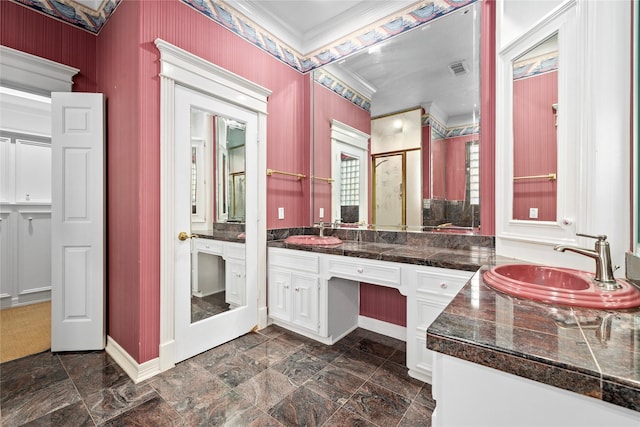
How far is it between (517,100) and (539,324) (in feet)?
4.91

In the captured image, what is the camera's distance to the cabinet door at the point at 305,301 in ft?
7.66

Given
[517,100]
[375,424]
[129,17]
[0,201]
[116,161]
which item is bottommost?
[375,424]

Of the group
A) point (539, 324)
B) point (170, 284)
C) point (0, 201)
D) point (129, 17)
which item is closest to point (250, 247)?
point (170, 284)

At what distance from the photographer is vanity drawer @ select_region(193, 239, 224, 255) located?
2.14 m

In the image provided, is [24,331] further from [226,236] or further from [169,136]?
[169,136]

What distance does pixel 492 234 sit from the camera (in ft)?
6.56

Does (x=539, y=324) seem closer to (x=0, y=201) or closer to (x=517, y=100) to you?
(x=517, y=100)

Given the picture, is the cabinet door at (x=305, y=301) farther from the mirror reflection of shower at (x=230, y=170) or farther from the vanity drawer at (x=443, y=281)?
the vanity drawer at (x=443, y=281)

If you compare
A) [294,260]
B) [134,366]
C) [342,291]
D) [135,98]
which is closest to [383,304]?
[342,291]

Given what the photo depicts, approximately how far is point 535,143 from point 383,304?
5.64 ft

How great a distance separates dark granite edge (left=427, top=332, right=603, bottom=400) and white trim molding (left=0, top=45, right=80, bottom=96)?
314cm

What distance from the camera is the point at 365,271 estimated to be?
2055mm

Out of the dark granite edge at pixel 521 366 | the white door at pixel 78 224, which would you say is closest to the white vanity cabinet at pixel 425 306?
the dark granite edge at pixel 521 366

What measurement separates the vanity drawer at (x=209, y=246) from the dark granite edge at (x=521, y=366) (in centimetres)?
188
